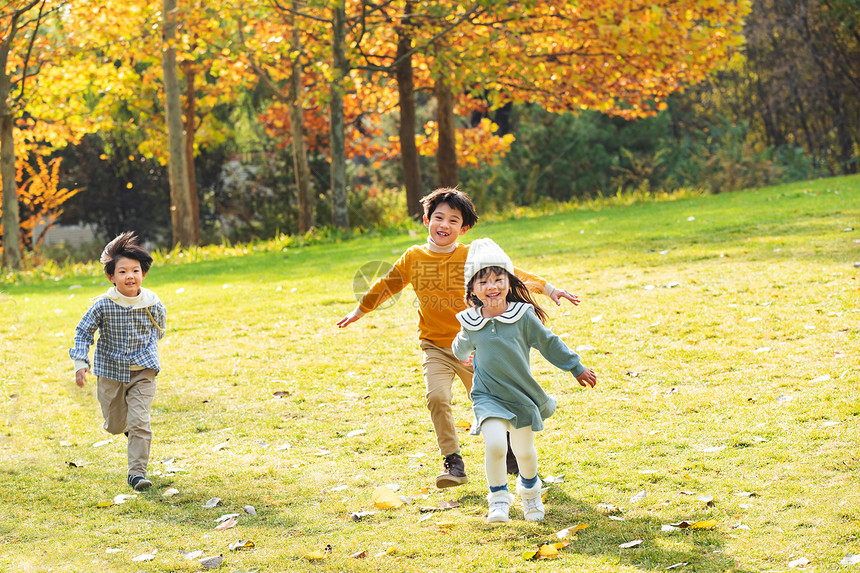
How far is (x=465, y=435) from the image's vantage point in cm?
583

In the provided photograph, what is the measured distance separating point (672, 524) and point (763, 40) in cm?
2445

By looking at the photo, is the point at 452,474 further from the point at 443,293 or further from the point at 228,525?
the point at 228,525

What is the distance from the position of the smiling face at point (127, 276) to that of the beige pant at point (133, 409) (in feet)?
1.58

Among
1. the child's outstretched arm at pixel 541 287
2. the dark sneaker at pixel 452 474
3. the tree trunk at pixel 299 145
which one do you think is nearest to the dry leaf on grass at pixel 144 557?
the dark sneaker at pixel 452 474

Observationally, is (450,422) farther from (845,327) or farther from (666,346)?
(845,327)

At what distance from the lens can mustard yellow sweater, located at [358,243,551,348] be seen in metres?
4.91

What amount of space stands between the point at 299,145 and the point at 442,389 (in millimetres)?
17275

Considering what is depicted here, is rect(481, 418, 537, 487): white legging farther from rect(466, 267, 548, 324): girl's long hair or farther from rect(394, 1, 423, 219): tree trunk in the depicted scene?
rect(394, 1, 423, 219): tree trunk

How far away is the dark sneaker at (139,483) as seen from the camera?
523 centimetres

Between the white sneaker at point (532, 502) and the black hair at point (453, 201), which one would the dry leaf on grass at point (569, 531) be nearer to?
the white sneaker at point (532, 502)

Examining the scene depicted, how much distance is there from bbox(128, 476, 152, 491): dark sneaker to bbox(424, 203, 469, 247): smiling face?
2.09 metres

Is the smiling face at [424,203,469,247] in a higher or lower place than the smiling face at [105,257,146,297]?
higher

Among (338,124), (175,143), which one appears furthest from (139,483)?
(175,143)

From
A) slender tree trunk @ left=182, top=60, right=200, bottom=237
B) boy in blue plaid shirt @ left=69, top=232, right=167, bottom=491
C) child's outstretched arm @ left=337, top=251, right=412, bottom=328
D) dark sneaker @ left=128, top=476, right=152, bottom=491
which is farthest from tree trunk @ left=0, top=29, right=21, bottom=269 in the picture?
child's outstretched arm @ left=337, top=251, right=412, bottom=328
